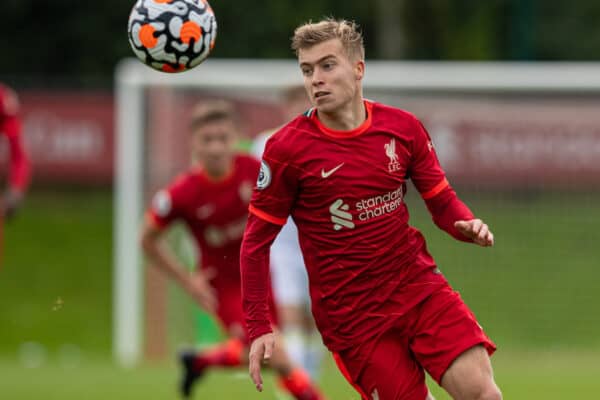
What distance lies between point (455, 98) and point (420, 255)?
7.20 meters

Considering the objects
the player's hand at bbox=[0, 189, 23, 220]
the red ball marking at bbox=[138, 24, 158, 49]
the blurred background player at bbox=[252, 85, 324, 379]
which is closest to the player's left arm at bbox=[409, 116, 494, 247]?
the red ball marking at bbox=[138, 24, 158, 49]

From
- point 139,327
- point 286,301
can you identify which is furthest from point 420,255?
point 139,327

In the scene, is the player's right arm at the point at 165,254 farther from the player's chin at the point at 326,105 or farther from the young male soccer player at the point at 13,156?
the player's chin at the point at 326,105

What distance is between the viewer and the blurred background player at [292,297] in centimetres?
876

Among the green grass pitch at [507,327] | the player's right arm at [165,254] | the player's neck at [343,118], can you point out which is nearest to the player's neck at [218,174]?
the player's right arm at [165,254]

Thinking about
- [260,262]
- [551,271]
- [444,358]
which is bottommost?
[551,271]

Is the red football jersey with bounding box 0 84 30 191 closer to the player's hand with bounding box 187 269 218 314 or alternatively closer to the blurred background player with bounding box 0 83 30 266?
the blurred background player with bounding box 0 83 30 266

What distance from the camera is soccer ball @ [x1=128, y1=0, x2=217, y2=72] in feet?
18.2

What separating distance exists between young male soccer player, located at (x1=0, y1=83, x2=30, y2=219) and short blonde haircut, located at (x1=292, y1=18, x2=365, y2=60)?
4483 mm

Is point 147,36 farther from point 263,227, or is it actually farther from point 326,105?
point 263,227

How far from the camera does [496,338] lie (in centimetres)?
1235

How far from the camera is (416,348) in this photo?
5.33 meters

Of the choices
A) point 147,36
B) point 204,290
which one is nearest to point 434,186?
point 147,36

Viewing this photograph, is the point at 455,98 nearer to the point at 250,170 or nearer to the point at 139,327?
the point at 139,327
